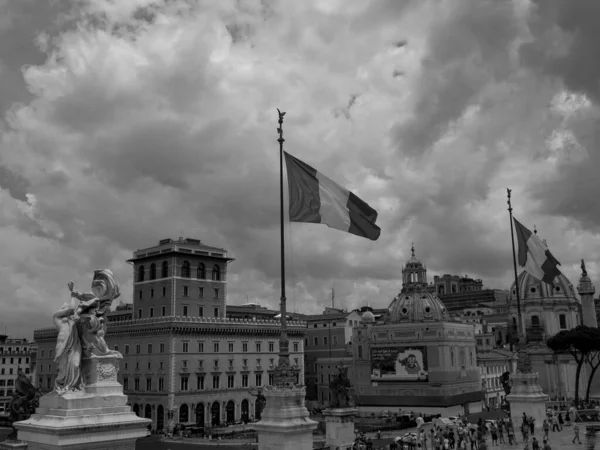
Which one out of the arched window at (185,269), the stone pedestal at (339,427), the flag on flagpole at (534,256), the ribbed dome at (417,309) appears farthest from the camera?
the ribbed dome at (417,309)

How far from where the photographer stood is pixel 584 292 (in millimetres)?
84375

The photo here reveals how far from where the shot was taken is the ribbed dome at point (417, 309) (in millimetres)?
88312

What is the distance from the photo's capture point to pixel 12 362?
10400cm

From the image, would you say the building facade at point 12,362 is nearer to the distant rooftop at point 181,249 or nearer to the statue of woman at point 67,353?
the distant rooftop at point 181,249

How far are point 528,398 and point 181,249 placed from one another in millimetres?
48047

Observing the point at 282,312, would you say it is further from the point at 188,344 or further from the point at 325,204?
the point at 188,344

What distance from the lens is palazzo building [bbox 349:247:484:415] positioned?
80750 mm

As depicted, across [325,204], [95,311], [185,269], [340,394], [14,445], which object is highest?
[185,269]

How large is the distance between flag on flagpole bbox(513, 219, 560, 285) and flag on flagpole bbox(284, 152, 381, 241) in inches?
606

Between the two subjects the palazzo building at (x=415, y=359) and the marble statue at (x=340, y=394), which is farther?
the palazzo building at (x=415, y=359)

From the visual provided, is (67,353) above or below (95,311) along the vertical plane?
below

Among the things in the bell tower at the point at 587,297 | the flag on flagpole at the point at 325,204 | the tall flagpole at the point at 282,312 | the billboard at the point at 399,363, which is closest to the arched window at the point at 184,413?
the billboard at the point at 399,363

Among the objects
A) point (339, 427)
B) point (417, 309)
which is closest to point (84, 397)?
point (339, 427)

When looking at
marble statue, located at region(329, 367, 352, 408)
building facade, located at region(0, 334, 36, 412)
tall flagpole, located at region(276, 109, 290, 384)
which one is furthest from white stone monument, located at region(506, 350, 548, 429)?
building facade, located at region(0, 334, 36, 412)
